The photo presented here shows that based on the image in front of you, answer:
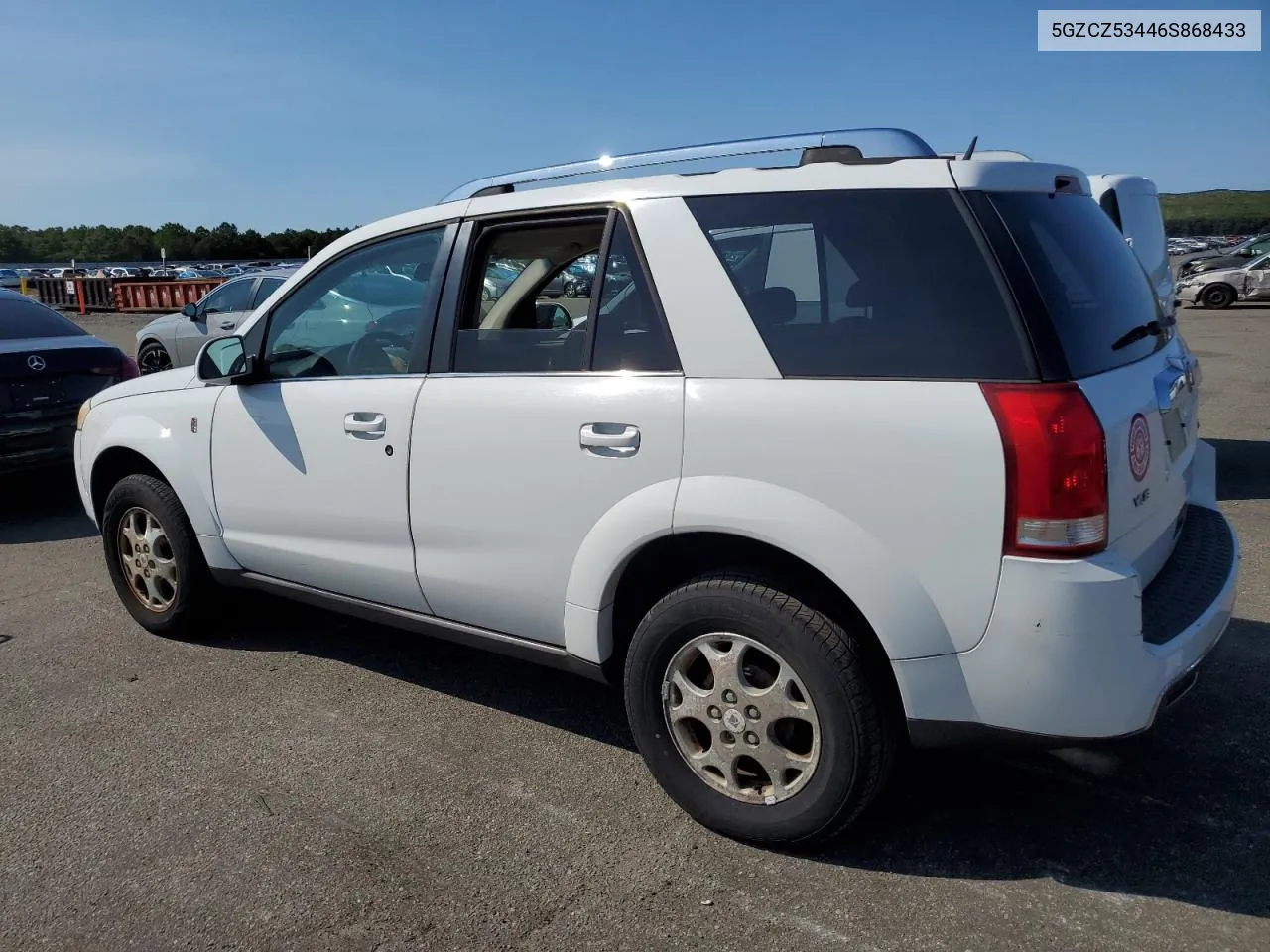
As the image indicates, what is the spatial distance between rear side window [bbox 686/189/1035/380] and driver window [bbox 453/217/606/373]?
559 mm

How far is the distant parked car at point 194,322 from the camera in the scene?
43.9ft

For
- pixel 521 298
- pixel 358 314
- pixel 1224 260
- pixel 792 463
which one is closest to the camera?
pixel 792 463

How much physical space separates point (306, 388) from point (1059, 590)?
2775 millimetres

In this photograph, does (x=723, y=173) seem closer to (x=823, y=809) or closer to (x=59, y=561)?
(x=823, y=809)

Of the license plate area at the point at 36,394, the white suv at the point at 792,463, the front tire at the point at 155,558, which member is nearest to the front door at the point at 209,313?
the license plate area at the point at 36,394

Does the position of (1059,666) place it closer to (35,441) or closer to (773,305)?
(773,305)

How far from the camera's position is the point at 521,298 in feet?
11.6

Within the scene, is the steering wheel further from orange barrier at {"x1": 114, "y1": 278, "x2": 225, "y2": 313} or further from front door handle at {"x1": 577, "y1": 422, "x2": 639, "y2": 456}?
orange barrier at {"x1": 114, "y1": 278, "x2": 225, "y2": 313}

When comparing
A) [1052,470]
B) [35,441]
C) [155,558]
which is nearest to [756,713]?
[1052,470]

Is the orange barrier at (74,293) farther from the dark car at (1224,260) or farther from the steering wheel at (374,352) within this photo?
the steering wheel at (374,352)

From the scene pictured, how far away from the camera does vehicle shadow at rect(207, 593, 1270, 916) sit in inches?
109

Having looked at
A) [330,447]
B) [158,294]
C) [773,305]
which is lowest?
[330,447]

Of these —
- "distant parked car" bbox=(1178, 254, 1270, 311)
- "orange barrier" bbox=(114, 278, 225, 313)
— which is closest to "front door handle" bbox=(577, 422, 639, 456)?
"distant parked car" bbox=(1178, 254, 1270, 311)

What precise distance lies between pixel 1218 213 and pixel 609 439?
147 meters
